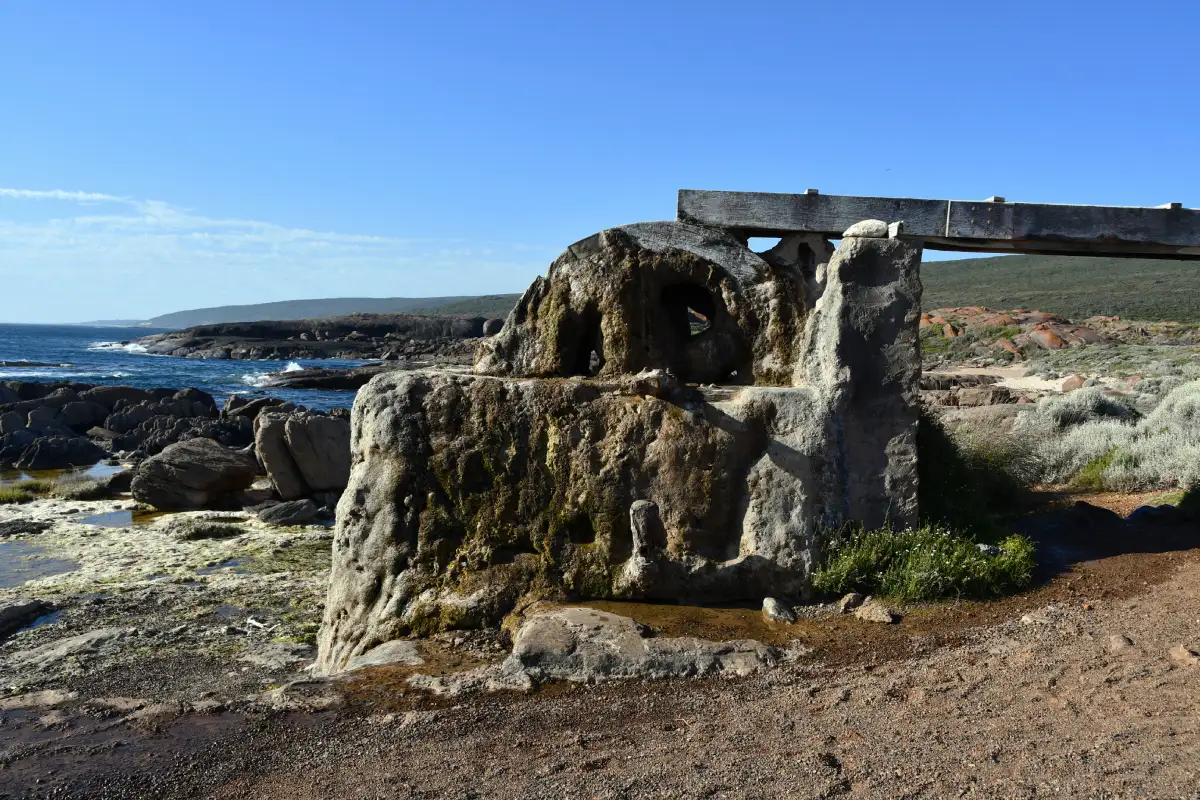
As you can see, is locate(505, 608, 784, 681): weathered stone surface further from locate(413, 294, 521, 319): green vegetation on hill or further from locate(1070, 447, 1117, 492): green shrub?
locate(413, 294, 521, 319): green vegetation on hill

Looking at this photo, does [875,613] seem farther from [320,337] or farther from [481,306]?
[481,306]

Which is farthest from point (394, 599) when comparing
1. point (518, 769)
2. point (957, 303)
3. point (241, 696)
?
point (957, 303)

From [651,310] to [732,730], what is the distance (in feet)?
12.3

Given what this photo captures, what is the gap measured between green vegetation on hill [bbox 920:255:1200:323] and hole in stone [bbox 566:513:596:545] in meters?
40.7

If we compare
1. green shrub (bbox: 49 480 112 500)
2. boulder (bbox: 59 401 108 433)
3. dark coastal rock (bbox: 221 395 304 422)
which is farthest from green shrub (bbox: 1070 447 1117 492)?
boulder (bbox: 59 401 108 433)

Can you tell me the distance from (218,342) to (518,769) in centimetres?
8343

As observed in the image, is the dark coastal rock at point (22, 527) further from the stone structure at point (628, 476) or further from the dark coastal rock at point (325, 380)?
the dark coastal rock at point (325, 380)

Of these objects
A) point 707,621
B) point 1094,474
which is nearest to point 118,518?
point 707,621

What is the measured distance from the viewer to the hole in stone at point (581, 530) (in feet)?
23.1

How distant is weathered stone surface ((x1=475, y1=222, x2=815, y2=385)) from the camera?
303 inches

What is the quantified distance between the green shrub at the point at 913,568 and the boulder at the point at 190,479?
42.2 ft

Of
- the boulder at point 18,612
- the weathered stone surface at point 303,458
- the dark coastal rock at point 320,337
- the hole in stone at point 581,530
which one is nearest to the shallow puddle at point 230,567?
the boulder at point 18,612

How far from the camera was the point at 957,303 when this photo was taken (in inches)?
2398

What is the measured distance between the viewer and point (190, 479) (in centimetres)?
1683
